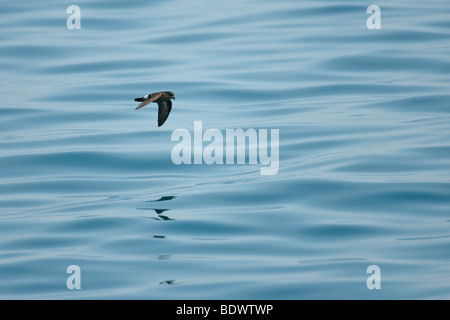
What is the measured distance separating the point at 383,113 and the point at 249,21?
952 cm

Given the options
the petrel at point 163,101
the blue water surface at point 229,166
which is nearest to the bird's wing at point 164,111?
the petrel at point 163,101

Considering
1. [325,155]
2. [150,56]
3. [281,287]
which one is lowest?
[281,287]

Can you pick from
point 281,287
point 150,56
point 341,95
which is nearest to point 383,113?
point 341,95

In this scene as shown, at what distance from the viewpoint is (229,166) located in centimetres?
1819

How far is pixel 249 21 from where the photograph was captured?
1168 inches

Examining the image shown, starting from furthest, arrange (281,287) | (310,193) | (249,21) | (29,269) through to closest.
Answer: (249,21)
(310,193)
(29,269)
(281,287)

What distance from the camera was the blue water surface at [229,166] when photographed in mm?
13094

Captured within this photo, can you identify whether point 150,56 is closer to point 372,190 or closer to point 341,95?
point 341,95

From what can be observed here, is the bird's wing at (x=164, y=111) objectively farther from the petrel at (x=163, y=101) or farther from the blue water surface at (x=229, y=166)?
the blue water surface at (x=229, y=166)

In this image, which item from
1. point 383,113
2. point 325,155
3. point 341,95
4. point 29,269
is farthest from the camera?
point 341,95

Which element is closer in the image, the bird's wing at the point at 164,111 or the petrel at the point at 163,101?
the petrel at the point at 163,101

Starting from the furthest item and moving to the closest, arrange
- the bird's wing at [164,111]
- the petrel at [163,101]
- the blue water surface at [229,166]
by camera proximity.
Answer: the bird's wing at [164,111] → the petrel at [163,101] → the blue water surface at [229,166]

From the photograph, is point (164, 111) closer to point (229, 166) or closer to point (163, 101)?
point (163, 101)

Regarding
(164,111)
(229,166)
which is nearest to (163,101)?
(164,111)
